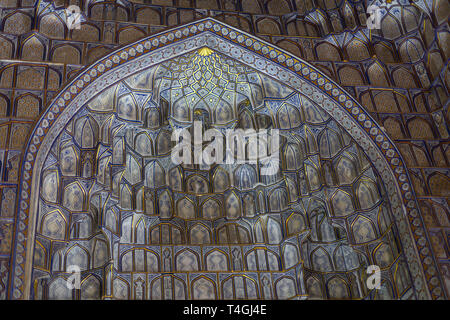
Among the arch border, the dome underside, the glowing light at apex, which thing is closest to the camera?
the arch border

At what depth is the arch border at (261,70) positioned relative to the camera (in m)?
9.86

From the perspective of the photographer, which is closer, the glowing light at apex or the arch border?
the arch border

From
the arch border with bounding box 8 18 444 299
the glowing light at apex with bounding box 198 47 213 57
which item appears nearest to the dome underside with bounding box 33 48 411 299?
the glowing light at apex with bounding box 198 47 213 57

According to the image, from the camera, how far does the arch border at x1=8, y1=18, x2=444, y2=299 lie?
9.86 meters

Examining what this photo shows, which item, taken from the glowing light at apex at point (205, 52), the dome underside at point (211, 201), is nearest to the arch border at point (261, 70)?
the dome underside at point (211, 201)

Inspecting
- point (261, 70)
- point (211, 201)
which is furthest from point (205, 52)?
point (211, 201)

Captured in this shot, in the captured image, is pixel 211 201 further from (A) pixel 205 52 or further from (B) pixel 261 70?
(A) pixel 205 52

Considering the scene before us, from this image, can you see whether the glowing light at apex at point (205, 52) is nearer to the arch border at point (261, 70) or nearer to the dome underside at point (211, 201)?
the dome underside at point (211, 201)

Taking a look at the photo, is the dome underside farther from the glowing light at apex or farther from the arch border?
the arch border

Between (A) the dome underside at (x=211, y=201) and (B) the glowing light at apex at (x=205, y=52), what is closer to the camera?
(A) the dome underside at (x=211, y=201)

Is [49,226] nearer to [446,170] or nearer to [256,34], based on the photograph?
[256,34]

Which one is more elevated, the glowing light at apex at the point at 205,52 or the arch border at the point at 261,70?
the glowing light at apex at the point at 205,52

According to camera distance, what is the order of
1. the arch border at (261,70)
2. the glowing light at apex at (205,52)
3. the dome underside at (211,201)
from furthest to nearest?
the glowing light at apex at (205,52) → the dome underside at (211,201) → the arch border at (261,70)

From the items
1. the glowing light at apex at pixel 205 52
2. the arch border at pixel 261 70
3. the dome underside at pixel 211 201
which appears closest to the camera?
the arch border at pixel 261 70
